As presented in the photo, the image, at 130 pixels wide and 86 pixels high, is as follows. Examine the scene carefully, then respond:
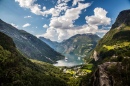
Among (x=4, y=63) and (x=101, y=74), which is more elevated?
(x=4, y=63)

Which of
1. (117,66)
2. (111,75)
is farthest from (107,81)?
(117,66)

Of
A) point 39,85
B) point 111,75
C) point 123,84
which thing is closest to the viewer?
point 123,84

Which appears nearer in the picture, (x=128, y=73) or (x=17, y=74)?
(x=128, y=73)

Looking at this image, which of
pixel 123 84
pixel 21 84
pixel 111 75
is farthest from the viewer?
pixel 21 84

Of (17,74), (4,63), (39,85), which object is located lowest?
(39,85)

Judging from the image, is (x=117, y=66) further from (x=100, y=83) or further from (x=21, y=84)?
(x=21, y=84)

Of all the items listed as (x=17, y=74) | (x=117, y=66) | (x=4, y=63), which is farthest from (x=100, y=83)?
(x=4, y=63)

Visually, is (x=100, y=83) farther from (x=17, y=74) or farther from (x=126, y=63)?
(x=17, y=74)

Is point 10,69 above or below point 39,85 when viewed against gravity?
above

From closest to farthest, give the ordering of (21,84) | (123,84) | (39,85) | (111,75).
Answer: (123,84) < (111,75) < (21,84) < (39,85)
